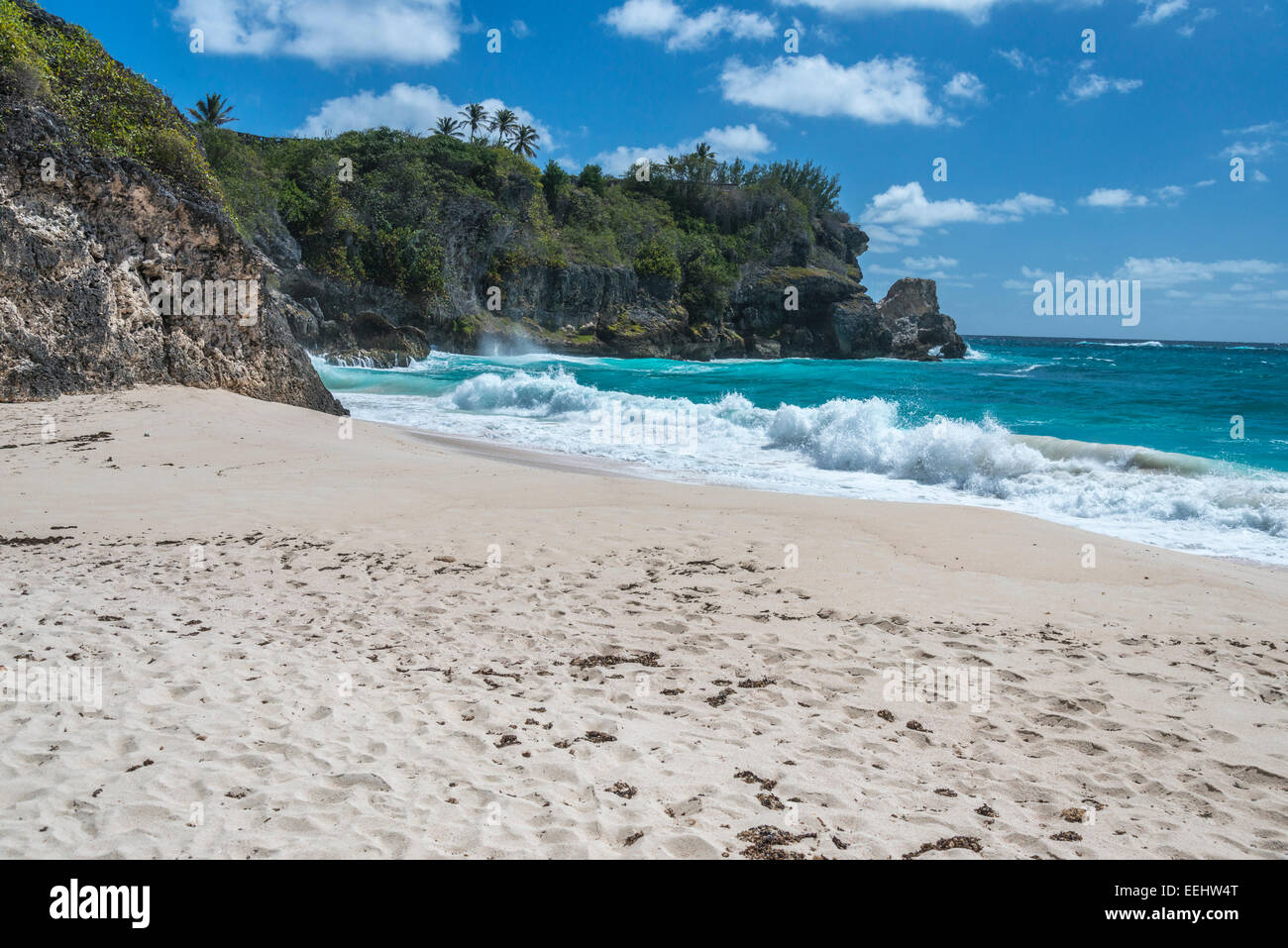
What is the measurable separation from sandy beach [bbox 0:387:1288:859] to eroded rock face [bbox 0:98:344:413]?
5705mm

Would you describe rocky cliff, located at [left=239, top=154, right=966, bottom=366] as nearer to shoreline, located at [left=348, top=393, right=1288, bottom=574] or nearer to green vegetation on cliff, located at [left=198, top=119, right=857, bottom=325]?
green vegetation on cliff, located at [left=198, top=119, right=857, bottom=325]

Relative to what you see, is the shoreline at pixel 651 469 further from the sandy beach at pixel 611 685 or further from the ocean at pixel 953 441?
the sandy beach at pixel 611 685

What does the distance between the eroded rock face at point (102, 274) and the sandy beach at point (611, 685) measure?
570 cm

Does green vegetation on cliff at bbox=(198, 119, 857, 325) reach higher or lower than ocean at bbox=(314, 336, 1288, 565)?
higher

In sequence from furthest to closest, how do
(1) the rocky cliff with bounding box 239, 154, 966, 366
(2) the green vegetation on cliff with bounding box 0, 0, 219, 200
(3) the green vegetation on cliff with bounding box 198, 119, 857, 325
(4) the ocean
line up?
1. (3) the green vegetation on cliff with bounding box 198, 119, 857, 325
2. (1) the rocky cliff with bounding box 239, 154, 966, 366
3. (2) the green vegetation on cliff with bounding box 0, 0, 219, 200
4. (4) the ocean

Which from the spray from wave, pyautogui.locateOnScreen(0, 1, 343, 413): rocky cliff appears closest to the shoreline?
the spray from wave

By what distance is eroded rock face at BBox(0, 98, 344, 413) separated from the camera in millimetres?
12117

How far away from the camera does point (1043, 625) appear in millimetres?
5500

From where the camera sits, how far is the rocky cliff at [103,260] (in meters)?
12.2

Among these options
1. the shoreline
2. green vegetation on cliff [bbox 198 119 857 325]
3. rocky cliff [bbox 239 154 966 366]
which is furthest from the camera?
green vegetation on cliff [bbox 198 119 857 325]

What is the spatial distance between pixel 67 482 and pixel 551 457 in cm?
731

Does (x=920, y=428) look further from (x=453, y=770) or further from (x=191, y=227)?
(x=191, y=227)

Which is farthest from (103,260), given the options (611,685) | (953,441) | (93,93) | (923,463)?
(953,441)
